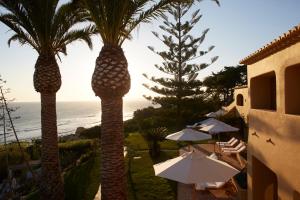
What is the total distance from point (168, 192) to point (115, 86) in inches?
206

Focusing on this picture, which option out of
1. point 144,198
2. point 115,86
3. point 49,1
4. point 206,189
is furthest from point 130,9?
point 206,189

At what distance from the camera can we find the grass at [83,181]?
436 inches

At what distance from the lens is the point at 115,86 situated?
7363 millimetres

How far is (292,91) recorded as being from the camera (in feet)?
21.1

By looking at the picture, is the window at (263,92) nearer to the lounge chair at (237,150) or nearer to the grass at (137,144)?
the lounge chair at (237,150)

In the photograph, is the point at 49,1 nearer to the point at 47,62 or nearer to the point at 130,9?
the point at 47,62

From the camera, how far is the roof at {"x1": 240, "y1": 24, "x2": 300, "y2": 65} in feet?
18.2

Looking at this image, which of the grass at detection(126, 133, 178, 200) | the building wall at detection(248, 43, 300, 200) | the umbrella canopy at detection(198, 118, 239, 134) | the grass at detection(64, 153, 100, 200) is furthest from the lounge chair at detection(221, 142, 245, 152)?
the building wall at detection(248, 43, 300, 200)

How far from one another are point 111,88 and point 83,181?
6.68 meters

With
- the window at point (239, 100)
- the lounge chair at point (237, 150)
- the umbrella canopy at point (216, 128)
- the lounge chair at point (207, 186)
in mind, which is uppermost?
the window at point (239, 100)

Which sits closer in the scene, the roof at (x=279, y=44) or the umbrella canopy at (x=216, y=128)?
the roof at (x=279, y=44)

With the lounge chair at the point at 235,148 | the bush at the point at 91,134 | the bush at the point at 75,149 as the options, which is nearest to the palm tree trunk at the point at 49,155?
the bush at the point at 75,149

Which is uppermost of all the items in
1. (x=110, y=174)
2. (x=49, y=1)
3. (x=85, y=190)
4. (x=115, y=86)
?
(x=49, y=1)

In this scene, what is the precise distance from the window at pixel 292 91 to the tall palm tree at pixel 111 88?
346 cm
